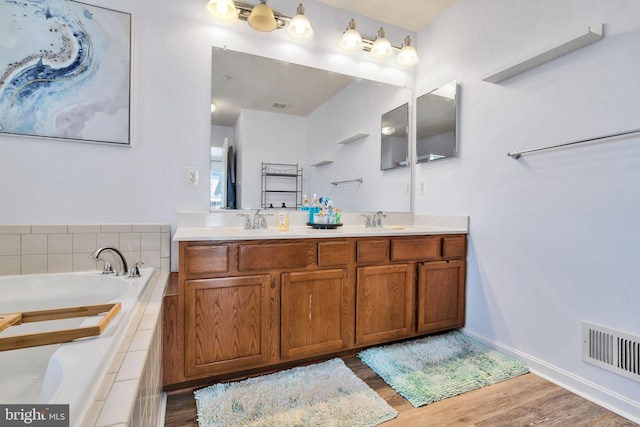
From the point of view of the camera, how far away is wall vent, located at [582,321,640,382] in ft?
4.45

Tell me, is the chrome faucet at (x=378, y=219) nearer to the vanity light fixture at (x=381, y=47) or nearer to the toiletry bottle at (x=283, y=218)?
the toiletry bottle at (x=283, y=218)

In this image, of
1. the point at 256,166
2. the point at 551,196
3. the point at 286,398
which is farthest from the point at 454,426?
the point at 256,166

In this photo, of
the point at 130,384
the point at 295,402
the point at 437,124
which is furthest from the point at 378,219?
the point at 130,384

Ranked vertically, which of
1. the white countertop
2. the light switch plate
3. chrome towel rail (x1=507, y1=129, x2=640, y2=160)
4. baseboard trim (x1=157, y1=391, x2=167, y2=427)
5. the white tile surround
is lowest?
baseboard trim (x1=157, y1=391, x2=167, y2=427)

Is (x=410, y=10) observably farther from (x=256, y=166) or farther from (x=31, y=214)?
(x=31, y=214)

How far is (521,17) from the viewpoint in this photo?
1.86 m

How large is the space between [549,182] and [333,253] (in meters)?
1.28

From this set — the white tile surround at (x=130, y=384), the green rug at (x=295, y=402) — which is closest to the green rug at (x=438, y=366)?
the green rug at (x=295, y=402)

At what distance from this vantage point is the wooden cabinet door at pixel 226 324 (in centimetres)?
148

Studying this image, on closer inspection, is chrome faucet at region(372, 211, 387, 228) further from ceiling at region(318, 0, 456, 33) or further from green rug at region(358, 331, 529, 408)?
ceiling at region(318, 0, 456, 33)

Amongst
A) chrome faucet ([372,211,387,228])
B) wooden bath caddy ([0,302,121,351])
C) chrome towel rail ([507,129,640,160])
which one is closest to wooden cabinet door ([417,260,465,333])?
chrome faucet ([372,211,387,228])

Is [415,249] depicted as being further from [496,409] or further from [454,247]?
[496,409]

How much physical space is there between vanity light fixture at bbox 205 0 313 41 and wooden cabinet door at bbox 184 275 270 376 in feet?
5.21

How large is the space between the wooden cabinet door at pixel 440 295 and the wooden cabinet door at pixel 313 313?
0.59m
